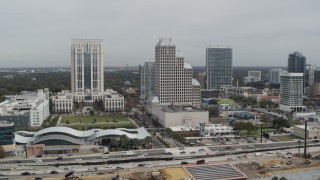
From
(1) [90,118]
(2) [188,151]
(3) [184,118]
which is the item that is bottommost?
(2) [188,151]

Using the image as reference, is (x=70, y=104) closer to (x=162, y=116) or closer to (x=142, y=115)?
(x=142, y=115)

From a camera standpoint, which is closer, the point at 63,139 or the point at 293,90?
the point at 63,139

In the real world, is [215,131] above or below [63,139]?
below

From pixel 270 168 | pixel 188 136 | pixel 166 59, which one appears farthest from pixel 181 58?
pixel 270 168

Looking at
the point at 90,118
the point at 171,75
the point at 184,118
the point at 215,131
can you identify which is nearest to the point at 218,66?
the point at 171,75

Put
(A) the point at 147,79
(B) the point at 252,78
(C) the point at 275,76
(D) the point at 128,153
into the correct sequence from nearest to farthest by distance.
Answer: (D) the point at 128,153 → (A) the point at 147,79 → (C) the point at 275,76 → (B) the point at 252,78

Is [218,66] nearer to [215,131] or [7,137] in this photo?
[215,131]

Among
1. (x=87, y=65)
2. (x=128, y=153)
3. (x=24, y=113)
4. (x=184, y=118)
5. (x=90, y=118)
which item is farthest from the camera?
(x=87, y=65)
